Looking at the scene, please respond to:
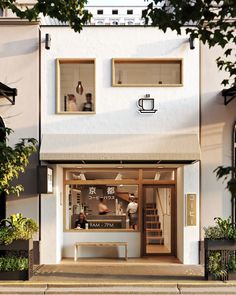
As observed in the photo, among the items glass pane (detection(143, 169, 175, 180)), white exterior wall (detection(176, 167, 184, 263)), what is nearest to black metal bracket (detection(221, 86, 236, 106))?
white exterior wall (detection(176, 167, 184, 263))

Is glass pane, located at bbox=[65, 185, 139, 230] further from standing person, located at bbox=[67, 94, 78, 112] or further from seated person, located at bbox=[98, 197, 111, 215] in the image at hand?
standing person, located at bbox=[67, 94, 78, 112]

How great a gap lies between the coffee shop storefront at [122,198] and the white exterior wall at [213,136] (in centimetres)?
30

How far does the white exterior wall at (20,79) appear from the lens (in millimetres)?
15789

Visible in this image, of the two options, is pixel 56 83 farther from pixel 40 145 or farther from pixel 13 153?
pixel 13 153

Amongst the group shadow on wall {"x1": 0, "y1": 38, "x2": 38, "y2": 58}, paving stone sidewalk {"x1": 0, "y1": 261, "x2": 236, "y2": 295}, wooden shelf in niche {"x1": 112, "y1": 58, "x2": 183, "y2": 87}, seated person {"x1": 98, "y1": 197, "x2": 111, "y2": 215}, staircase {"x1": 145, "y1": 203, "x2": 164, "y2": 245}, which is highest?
shadow on wall {"x1": 0, "y1": 38, "x2": 38, "y2": 58}

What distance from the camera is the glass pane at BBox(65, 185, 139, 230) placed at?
1681cm

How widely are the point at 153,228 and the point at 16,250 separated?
16.7ft

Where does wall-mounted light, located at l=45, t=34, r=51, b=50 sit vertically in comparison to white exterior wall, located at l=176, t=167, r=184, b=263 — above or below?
above

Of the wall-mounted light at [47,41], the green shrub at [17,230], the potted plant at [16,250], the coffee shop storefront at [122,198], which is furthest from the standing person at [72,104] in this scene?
the potted plant at [16,250]

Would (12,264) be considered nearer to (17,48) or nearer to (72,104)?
(72,104)

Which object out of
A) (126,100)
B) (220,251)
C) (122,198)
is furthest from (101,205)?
(220,251)

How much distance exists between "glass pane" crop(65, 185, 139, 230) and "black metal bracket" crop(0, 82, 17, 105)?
123 inches

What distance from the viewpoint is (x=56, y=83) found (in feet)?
52.0

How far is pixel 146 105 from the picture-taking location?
52.1 feet
